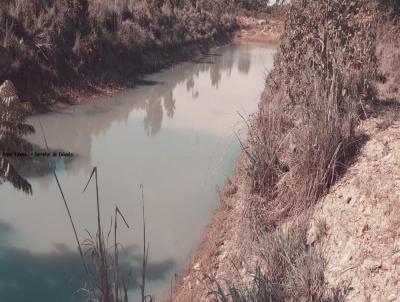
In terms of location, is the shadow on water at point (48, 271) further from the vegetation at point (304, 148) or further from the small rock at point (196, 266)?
the vegetation at point (304, 148)

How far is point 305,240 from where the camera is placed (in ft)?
15.1

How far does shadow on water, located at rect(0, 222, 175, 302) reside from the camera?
209 inches

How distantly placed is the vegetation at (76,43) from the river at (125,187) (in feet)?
4.23

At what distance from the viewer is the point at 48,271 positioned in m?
5.71

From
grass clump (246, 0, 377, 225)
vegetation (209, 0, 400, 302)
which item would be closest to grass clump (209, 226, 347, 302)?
vegetation (209, 0, 400, 302)

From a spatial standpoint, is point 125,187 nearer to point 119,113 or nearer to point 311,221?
point 311,221

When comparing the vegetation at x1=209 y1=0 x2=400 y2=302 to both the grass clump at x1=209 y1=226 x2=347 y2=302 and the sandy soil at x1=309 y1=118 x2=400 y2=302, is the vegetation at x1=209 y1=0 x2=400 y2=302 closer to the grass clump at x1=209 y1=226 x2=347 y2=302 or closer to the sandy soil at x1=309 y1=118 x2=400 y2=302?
the grass clump at x1=209 y1=226 x2=347 y2=302

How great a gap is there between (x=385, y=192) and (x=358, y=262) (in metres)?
0.77

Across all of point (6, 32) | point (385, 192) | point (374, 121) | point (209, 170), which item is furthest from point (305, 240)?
point (6, 32)

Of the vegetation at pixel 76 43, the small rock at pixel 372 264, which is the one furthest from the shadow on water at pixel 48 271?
the small rock at pixel 372 264

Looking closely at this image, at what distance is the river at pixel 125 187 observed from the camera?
5809 millimetres

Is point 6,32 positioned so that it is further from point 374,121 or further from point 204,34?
point 204,34

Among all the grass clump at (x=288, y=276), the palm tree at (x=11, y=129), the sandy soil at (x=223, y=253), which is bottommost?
the sandy soil at (x=223, y=253)

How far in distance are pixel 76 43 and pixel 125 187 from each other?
8.20 m
